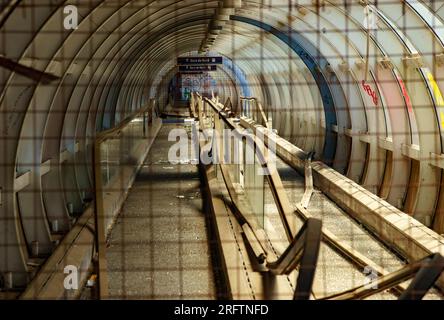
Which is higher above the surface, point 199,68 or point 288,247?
point 199,68

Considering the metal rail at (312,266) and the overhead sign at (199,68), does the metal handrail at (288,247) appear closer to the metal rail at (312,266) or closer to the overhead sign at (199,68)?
the metal rail at (312,266)

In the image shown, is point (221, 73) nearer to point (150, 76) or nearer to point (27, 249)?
point (150, 76)

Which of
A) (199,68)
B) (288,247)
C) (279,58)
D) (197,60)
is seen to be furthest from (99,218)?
(199,68)

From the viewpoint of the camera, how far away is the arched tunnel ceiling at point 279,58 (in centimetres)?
513

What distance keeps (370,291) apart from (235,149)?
3643mm

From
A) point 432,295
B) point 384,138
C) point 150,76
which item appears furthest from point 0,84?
point 150,76

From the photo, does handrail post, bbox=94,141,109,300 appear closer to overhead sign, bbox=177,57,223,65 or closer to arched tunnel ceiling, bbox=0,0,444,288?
arched tunnel ceiling, bbox=0,0,444,288

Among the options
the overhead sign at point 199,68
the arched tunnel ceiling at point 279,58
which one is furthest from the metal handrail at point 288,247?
the overhead sign at point 199,68

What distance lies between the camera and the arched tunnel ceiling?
16.8ft

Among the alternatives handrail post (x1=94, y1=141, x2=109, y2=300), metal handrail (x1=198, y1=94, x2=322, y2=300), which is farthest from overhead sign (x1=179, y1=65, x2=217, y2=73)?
handrail post (x1=94, y1=141, x2=109, y2=300)

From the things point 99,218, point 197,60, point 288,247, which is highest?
point 197,60

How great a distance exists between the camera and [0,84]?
4.37 meters

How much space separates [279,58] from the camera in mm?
14891

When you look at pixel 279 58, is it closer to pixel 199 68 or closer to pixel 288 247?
pixel 199 68
